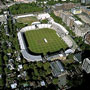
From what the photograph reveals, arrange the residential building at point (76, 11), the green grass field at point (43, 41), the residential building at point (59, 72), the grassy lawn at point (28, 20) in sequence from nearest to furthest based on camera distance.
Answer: the residential building at point (59, 72) < the green grass field at point (43, 41) < the grassy lawn at point (28, 20) < the residential building at point (76, 11)

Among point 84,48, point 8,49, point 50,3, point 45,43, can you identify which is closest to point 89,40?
point 84,48

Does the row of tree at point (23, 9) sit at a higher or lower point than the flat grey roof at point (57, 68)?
higher

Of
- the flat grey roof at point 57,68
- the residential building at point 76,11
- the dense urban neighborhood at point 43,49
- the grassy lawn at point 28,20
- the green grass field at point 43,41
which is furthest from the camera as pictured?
the residential building at point 76,11

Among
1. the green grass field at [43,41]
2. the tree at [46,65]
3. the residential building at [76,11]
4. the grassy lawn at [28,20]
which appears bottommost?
the green grass field at [43,41]

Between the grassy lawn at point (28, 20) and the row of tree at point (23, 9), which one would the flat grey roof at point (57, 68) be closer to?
the grassy lawn at point (28, 20)

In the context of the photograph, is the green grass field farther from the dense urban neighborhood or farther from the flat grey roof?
the flat grey roof

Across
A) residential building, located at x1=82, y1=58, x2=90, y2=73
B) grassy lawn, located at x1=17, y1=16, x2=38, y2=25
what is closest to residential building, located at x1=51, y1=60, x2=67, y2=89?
residential building, located at x1=82, y1=58, x2=90, y2=73

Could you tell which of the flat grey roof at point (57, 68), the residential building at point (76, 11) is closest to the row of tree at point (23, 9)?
the residential building at point (76, 11)

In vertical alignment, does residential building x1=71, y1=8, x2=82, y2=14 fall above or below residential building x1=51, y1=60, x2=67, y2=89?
above

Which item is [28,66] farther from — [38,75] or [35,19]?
[35,19]

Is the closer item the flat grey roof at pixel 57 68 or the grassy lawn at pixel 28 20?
the flat grey roof at pixel 57 68
